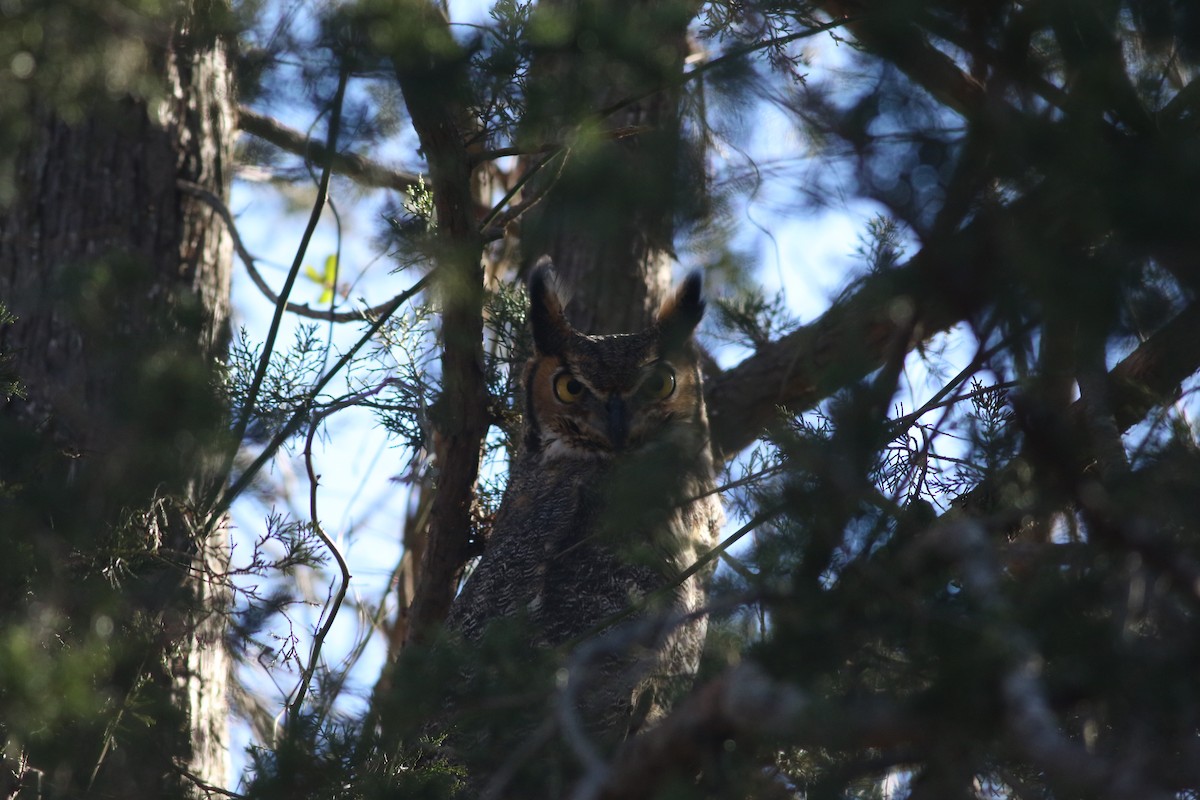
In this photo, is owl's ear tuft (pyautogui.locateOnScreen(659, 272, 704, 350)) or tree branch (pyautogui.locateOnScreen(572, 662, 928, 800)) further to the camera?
owl's ear tuft (pyautogui.locateOnScreen(659, 272, 704, 350))

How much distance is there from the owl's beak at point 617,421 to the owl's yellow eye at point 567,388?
0.35 feet

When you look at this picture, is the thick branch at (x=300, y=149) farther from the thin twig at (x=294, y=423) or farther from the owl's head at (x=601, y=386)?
the owl's head at (x=601, y=386)

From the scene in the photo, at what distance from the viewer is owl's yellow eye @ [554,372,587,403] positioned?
11.7 ft

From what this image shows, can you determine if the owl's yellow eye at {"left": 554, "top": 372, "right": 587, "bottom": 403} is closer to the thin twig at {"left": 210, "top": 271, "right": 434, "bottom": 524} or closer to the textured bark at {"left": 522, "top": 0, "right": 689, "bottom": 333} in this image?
the thin twig at {"left": 210, "top": 271, "right": 434, "bottom": 524}

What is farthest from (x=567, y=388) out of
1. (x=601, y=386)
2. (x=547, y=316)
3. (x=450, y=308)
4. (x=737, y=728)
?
(x=737, y=728)

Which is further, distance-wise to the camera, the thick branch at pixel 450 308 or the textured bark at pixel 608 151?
the thick branch at pixel 450 308

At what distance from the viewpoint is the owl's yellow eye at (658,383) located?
3525mm

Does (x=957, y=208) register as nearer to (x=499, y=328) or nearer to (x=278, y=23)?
(x=278, y=23)

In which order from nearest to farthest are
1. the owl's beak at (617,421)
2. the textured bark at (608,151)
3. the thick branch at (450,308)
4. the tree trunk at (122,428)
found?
the textured bark at (608,151), the thick branch at (450,308), the tree trunk at (122,428), the owl's beak at (617,421)

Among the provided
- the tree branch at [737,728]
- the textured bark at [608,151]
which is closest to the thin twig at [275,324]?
the textured bark at [608,151]

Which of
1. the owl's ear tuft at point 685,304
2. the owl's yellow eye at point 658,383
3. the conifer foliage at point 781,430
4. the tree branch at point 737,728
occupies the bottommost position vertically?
the tree branch at point 737,728

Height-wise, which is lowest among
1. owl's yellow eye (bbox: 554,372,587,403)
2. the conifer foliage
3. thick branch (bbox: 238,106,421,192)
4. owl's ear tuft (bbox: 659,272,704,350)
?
the conifer foliage

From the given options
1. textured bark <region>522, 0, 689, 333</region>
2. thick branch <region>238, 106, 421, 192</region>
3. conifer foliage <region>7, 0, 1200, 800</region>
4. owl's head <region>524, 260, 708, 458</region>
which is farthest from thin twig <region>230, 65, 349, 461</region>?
owl's head <region>524, 260, 708, 458</region>

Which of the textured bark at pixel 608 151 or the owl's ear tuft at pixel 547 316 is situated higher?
the owl's ear tuft at pixel 547 316
